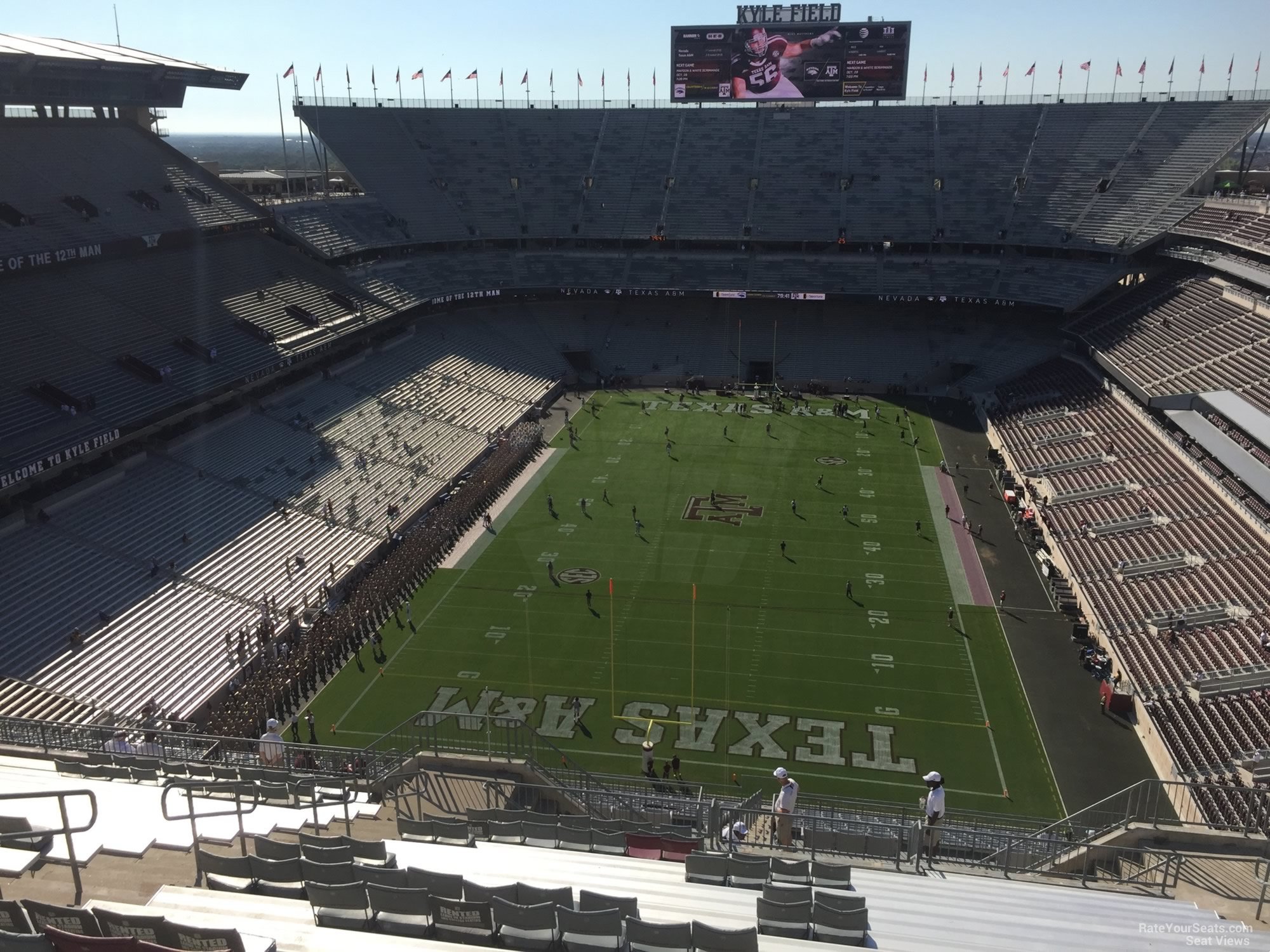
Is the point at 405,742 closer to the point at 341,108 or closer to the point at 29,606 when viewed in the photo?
the point at 29,606

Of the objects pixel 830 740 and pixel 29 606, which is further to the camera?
pixel 29 606

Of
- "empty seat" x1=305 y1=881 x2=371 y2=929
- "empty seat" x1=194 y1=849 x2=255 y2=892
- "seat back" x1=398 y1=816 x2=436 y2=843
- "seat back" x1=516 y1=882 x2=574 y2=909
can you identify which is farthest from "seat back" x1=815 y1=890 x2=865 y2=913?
"empty seat" x1=194 y1=849 x2=255 y2=892

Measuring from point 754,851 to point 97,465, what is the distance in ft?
77.1

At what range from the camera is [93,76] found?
35125 millimetres

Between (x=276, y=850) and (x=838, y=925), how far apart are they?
17.0 feet

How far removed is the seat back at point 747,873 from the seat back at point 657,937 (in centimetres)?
250

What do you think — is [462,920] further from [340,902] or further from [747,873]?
[747,873]

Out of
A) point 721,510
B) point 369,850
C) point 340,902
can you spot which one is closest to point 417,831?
point 369,850

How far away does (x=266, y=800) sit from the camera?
1168 cm

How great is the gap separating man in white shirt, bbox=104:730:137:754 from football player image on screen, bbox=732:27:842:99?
167 ft

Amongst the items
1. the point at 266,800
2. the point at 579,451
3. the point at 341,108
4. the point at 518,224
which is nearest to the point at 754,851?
the point at 266,800

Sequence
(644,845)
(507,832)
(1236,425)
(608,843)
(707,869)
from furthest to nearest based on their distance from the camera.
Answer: (1236,425) → (644,845) → (507,832) → (608,843) → (707,869)

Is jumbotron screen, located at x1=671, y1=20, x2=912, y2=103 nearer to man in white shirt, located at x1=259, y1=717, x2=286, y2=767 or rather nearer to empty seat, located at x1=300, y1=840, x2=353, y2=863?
man in white shirt, located at x1=259, y1=717, x2=286, y2=767

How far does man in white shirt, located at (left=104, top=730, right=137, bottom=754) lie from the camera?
1495 centimetres
